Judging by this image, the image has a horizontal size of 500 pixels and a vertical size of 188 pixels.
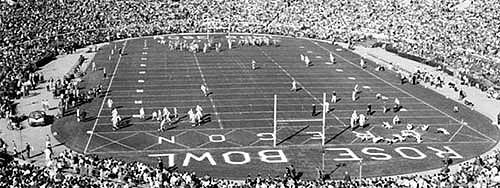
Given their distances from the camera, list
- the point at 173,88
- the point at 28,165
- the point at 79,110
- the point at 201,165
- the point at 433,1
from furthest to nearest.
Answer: the point at 433,1 < the point at 173,88 < the point at 79,110 < the point at 201,165 < the point at 28,165

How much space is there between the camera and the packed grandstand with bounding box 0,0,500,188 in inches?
1059

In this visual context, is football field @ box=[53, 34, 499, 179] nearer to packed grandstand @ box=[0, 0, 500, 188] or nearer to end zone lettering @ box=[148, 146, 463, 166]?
end zone lettering @ box=[148, 146, 463, 166]

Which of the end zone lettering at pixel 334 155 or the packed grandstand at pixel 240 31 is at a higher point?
the packed grandstand at pixel 240 31

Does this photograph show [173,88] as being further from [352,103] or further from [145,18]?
[145,18]

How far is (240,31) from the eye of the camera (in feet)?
262

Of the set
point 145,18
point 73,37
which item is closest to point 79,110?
point 73,37

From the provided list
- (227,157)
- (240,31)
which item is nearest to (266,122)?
(227,157)

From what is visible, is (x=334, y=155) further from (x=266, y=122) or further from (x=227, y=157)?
(x=266, y=122)

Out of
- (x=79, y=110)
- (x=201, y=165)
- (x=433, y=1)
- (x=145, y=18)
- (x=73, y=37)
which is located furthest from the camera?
(x=145, y=18)

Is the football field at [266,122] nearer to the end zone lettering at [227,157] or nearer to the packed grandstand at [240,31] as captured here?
the end zone lettering at [227,157]

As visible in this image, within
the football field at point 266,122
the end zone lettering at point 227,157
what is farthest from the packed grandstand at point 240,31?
the football field at point 266,122

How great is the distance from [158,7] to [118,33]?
13511mm

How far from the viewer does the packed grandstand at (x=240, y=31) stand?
26906 millimetres

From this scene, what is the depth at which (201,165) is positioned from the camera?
3014 centimetres
